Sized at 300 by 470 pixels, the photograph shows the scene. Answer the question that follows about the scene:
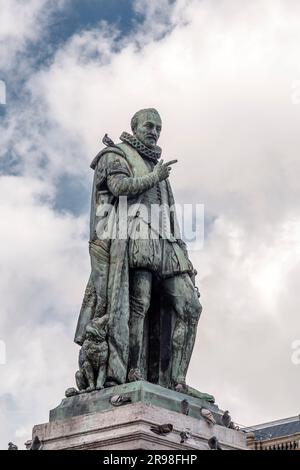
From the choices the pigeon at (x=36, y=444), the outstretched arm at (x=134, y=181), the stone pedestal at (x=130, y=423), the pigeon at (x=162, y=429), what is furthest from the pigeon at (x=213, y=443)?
the outstretched arm at (x=134, y=181)

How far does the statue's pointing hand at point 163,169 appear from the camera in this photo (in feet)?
52.8

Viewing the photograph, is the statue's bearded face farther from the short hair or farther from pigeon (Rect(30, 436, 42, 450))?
pigeon (Rect(30, 436, 42, 450))

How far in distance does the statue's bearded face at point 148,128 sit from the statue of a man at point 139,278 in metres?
0.42

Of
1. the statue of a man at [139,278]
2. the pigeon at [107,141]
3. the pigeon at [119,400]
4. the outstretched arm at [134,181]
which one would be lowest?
the pigeon at [119,400]

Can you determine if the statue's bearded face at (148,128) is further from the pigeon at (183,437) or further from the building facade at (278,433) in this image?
the building facade at (278,433)

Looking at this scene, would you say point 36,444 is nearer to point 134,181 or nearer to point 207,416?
point 207,416

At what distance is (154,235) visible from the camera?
631 inches

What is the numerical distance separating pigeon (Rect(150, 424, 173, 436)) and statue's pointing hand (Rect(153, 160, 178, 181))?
4.40 metres

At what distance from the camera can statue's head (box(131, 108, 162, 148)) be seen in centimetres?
1684

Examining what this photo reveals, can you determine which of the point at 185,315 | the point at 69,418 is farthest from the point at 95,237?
the point at 69,418

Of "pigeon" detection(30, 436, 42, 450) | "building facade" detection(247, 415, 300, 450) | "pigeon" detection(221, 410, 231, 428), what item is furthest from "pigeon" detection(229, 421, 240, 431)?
"building facade" detection(247, 415, 300, 450)

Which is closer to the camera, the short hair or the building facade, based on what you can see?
the short hair

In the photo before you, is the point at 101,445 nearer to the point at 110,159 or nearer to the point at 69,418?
the point at 69,418

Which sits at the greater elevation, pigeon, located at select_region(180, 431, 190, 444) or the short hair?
the short hair
